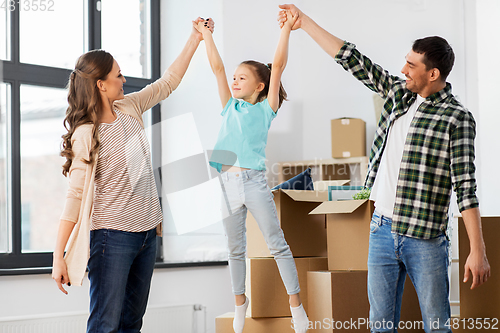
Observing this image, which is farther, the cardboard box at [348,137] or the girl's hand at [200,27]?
the cardboard box at [348,137]

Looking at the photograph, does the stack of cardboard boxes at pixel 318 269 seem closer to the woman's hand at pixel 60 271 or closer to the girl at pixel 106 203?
the girl at pixel 106 203

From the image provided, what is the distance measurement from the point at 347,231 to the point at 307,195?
0.26m

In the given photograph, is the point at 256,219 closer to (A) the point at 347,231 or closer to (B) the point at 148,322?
(A) the point at 347,231

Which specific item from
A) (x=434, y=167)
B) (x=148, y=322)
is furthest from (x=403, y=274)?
(x=148, y=322)

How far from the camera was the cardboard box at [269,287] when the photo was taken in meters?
2.05

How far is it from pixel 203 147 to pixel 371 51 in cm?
139

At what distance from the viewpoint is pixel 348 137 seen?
326 centimetres

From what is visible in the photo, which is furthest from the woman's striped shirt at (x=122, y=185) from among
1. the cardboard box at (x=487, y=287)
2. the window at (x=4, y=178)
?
the window at (x=4, y=178)

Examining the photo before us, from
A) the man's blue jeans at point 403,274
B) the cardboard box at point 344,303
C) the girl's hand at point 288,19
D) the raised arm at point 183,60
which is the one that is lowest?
the cardboard box at point 344,303

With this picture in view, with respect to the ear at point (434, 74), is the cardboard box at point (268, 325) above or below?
below

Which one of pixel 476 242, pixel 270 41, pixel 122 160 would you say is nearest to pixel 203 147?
pixel 270 41

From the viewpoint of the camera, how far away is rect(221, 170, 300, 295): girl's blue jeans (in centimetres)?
187

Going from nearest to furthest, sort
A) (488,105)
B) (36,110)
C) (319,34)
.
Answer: (319,34) < (36,110) < (488,105)

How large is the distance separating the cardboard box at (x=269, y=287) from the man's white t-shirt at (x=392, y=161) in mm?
710
